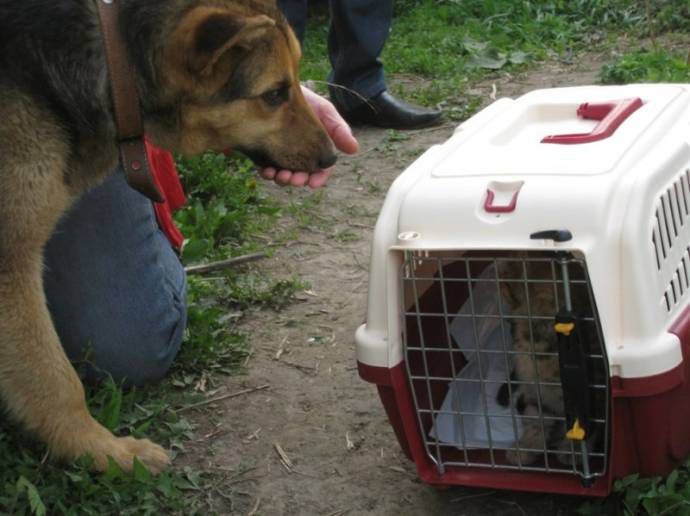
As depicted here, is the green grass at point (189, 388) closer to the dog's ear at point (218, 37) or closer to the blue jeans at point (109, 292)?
the blue jeans at point (109, 292)

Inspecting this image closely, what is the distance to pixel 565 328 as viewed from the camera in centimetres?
243

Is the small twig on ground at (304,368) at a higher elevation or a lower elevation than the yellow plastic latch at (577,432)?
lower

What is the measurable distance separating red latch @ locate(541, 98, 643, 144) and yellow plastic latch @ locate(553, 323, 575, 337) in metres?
0.55

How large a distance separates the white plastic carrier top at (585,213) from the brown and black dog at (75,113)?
1.84 feet

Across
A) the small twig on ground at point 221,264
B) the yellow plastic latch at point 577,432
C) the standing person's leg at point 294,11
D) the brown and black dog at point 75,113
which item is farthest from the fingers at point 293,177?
the standing person's leg at point 294,11

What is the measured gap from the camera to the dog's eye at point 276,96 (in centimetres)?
311

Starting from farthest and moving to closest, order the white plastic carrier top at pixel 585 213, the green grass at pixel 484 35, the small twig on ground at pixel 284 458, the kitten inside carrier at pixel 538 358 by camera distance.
→ the green grass at pixel 484 35
the small twig on ground at pixel 284 458
the kitten inside carrier at pixel 538 358
the white plastic carrier top at pixel 585 213

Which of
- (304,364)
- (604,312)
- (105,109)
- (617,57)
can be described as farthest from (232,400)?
(617,57)

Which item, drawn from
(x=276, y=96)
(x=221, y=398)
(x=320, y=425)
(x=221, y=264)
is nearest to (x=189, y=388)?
(x=221, y=398)

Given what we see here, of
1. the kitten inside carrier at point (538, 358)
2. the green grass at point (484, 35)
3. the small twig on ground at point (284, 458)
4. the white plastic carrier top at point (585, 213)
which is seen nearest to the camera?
the white plastic carrier top at point (585, 213)

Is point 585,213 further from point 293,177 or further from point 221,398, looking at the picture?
point 221,398

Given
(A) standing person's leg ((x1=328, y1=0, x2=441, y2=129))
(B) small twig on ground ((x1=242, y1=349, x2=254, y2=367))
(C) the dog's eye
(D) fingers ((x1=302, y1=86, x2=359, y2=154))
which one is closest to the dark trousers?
(A) standing person's leg ((x1=328, y1=0, x2=441, y2=129))

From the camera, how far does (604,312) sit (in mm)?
2404

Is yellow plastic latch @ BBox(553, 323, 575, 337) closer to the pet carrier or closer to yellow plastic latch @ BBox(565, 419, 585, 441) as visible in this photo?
the pet carrier
